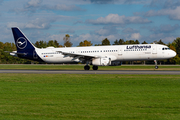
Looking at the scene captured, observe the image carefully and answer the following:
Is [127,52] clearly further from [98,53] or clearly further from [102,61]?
[98,53]

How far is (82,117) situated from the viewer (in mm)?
8289

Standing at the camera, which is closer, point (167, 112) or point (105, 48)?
point (167, 112)

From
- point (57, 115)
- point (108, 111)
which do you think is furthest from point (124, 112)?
point (57, 115)

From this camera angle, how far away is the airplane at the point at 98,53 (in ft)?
125

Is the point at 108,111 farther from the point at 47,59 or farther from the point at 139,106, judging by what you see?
the point at 47,59

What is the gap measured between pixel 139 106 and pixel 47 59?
35643mm

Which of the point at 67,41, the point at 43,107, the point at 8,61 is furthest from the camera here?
the point at 67,41

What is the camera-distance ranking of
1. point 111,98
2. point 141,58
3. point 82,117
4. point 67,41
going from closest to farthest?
1. point 82,117
2. point 111,98
3. point 141,58
4. point 67,41

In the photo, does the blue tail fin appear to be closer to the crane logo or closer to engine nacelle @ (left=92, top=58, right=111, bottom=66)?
the crane logo

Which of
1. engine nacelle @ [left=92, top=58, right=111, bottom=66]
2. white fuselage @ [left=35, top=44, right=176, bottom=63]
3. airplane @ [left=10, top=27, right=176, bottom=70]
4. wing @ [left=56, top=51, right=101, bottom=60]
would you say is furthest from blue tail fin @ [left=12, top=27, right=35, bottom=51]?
engine nacelle @ [left=92, top=58, right=111, bottom=66]

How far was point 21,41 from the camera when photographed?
45.1 meters

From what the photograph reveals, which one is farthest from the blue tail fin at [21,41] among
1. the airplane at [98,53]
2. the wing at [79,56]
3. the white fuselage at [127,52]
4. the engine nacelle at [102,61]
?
the engine nacelle at [102,61]

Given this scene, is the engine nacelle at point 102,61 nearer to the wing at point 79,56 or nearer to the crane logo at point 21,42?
the wing at point 79,56

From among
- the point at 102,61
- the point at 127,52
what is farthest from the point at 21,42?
the point at 127,52
